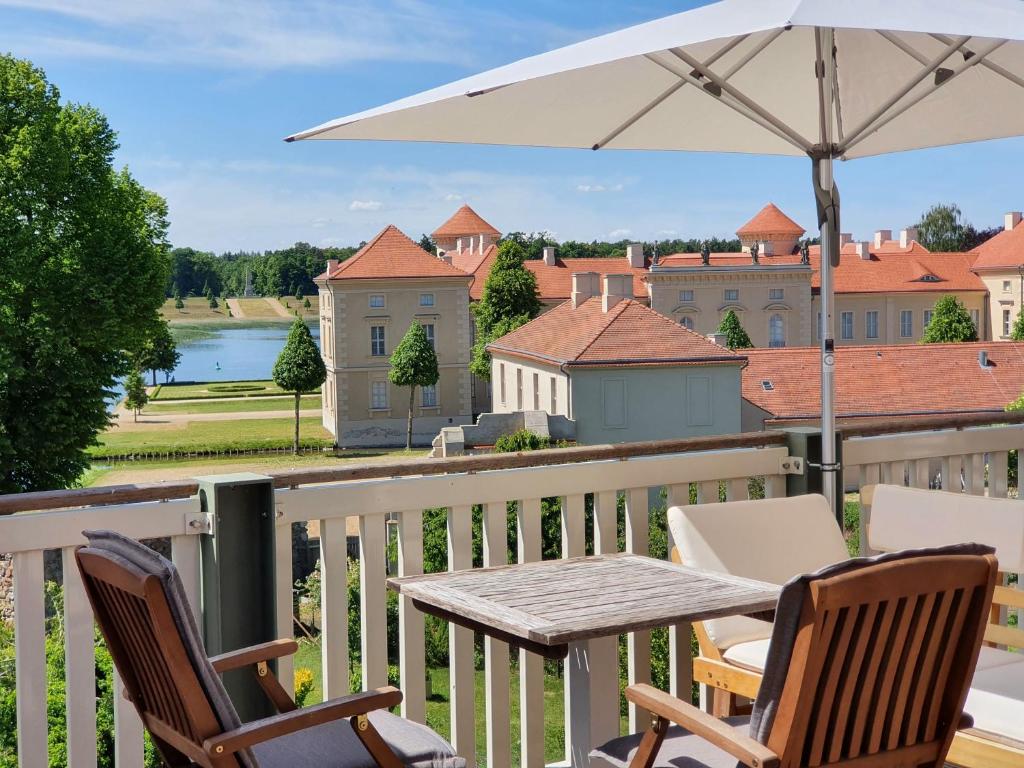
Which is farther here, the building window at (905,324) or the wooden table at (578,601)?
the building window at (905,324)

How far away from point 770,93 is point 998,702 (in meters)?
2.05

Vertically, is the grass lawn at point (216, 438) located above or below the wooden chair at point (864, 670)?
below

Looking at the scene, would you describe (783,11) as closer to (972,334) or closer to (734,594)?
(734,594)

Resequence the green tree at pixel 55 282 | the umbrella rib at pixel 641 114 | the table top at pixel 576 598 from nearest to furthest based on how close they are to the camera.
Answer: the table top at pixel 576 598 → the umbrella rib at pixel 641 114 → the green tree at pixel 55 282

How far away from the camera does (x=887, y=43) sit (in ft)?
10.8

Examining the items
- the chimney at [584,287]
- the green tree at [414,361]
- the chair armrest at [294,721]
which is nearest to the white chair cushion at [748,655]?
the chair armrest at [294,721]

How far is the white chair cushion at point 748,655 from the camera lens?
8.14ft

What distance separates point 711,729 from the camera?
5.65 ft

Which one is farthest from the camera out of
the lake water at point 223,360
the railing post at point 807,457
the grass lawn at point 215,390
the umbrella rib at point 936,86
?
the lake water at point 223,360

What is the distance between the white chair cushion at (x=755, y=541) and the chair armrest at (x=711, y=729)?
743 millimetres

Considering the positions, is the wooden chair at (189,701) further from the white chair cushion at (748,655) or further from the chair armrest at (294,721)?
the white chair cushion at (748,655)

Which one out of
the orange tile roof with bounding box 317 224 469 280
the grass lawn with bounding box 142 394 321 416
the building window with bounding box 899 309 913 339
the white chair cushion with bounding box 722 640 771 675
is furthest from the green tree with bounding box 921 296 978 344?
the white chair cushion with bounding box 722 640 771 675

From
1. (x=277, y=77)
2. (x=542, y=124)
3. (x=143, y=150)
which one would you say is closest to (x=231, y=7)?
(x=277, y=77)

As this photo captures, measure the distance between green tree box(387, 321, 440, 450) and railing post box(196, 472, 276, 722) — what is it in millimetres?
47559
